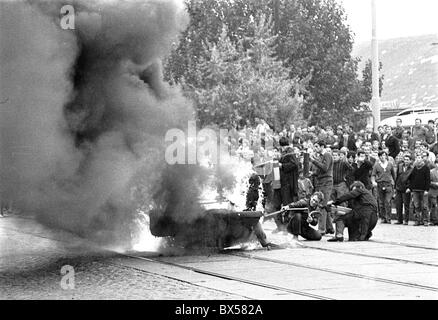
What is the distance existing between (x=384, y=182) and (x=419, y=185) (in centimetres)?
111

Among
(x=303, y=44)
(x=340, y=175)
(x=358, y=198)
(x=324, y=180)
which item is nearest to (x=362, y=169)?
(x=340, y=175)

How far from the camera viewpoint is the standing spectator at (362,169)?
61.0ft

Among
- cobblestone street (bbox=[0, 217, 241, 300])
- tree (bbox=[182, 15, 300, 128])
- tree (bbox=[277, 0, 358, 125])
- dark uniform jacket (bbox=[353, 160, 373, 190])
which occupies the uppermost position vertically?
tree (bbox=[277, 0, 358, 125])

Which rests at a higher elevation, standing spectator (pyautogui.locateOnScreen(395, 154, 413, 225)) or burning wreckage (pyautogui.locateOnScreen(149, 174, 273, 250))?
standing spectator (pyautogui.locateOnScreen(395, 154, 413, 225))

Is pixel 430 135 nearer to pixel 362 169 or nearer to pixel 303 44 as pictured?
pixel 362 169

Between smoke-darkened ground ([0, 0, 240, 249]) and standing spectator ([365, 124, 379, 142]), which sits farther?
standing spectator ([365, 124, 379, 142])

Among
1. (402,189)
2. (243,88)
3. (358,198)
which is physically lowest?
(358,198)

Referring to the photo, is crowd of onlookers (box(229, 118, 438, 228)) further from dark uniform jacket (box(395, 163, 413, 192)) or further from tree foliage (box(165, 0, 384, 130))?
tree foliage (box(165, 0, 384, 130))

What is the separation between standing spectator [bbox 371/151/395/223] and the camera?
20.1 m

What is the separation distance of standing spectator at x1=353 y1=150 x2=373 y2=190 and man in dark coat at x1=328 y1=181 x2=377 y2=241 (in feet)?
8.18

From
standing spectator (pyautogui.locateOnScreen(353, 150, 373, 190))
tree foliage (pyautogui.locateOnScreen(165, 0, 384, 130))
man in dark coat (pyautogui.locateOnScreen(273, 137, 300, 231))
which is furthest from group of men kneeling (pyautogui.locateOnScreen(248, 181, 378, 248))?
tree foliage (pyautogui.locateOnScreen(165, 0, 384, 130))

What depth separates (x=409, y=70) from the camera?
123 meters

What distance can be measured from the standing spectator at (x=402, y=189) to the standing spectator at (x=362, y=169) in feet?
4.00

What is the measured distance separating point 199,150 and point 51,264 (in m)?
2.72
